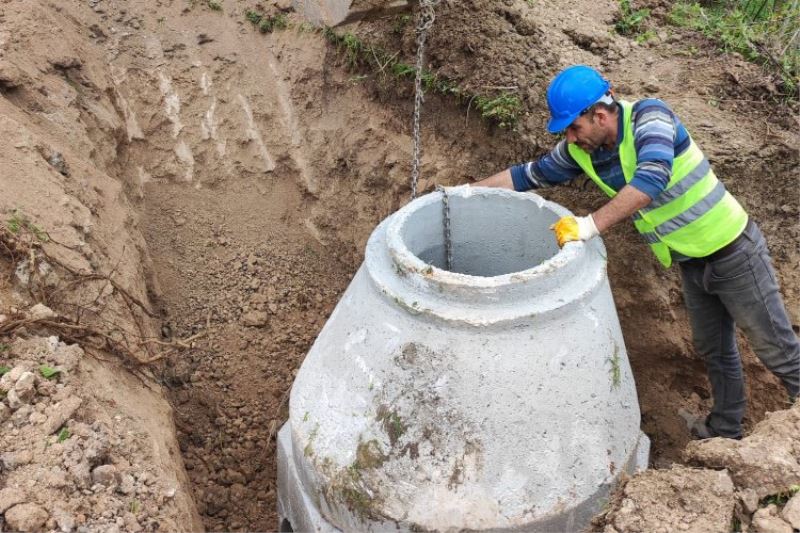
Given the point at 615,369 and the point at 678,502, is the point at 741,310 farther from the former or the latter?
the point at 678,502

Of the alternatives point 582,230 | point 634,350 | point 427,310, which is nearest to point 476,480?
point 427,310

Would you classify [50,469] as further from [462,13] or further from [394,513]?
[462,13]

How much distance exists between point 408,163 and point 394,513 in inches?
121

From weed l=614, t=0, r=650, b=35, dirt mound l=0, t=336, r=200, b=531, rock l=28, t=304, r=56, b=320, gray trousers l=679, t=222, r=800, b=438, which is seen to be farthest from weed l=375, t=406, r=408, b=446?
weed l=614, t=0, r=650, b=35

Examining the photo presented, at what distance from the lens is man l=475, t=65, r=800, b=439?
340 centimetres

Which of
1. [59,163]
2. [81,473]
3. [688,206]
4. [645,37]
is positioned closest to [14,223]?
[59,163]

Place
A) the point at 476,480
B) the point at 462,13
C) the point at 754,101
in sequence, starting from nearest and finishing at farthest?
the point at 476,480 < the point at 754,101 < the point at 462,13

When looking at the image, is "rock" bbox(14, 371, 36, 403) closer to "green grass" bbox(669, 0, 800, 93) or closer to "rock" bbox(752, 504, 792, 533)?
"rock" bbox(752, 504, 792, 533)

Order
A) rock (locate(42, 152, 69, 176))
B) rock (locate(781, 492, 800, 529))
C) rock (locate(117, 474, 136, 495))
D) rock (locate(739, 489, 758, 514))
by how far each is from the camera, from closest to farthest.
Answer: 1. rock (locate(781, 492, 800, 529))
2. rock (locate(739, 489, 758, 514))
3. rock (locate(117, 474, 136, 495))
4. rock (locate(42, 152, 69, 176))

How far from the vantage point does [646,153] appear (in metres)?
3.39

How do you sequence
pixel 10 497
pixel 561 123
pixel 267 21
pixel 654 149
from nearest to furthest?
pixel 10 497
pixel 654 149
pixel 561 123
pixel 267 21

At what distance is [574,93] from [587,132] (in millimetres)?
243

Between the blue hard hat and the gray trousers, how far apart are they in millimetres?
1170

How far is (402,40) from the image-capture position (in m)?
5.46
